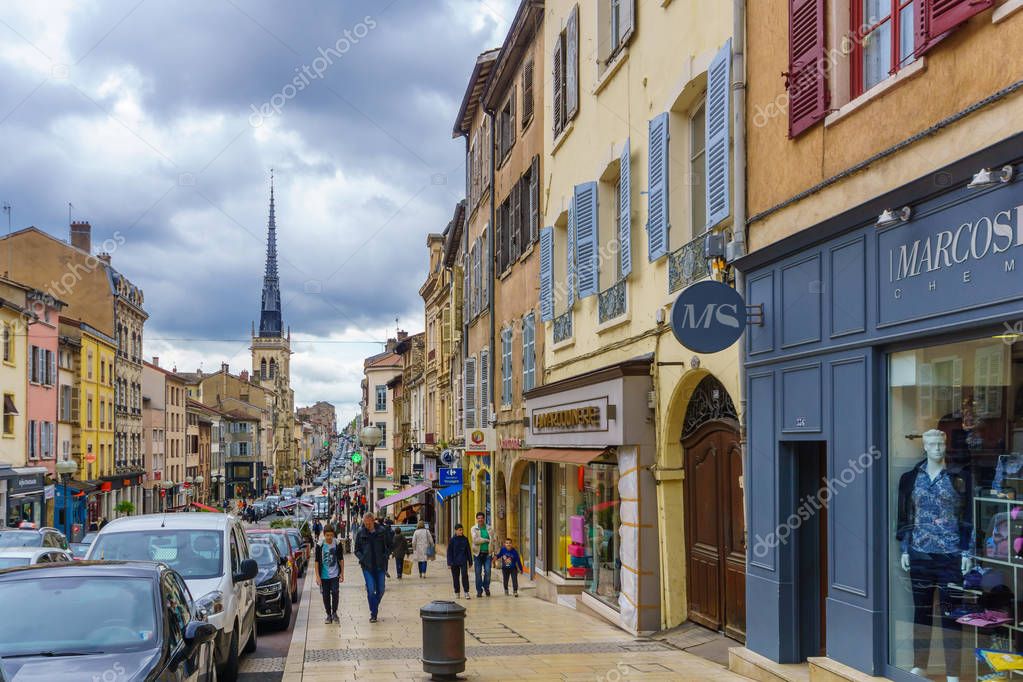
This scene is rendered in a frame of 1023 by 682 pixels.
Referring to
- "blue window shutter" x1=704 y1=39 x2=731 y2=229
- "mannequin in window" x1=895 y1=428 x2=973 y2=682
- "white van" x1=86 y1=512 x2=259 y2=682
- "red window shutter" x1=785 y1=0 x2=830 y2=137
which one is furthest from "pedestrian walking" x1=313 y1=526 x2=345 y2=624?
"mannequin in window" x1=895 y1=428 x2=973 y2=682

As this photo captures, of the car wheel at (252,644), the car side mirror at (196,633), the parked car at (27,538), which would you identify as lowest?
the car wheel at (252,644)

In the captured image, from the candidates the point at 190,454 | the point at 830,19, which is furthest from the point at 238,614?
the point at 190,454

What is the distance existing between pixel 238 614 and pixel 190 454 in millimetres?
80829

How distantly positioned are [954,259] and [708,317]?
3.34 meters

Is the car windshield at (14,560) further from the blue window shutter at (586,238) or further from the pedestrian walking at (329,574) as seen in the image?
the blue window shutter at (586,238)

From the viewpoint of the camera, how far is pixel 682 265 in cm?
1345

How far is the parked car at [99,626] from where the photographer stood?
24.2ft

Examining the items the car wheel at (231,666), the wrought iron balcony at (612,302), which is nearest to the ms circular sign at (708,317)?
the wrought iron balcony at (612,302)

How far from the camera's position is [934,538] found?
8242 millimetres

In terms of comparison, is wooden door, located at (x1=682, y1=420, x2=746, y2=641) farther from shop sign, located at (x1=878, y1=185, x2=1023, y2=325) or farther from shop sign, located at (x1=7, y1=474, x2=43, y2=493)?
shop sign, located at (x1=7, y1=474, x2=43, y2=493)

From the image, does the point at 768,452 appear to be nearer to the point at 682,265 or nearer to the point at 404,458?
the point at 682,265

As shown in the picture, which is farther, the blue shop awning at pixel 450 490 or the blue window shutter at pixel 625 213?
the blue shop awning at pixel 450 490

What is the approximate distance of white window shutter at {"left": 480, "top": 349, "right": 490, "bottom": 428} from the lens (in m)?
30.1

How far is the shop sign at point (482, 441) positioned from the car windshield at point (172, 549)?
15.6 meters
